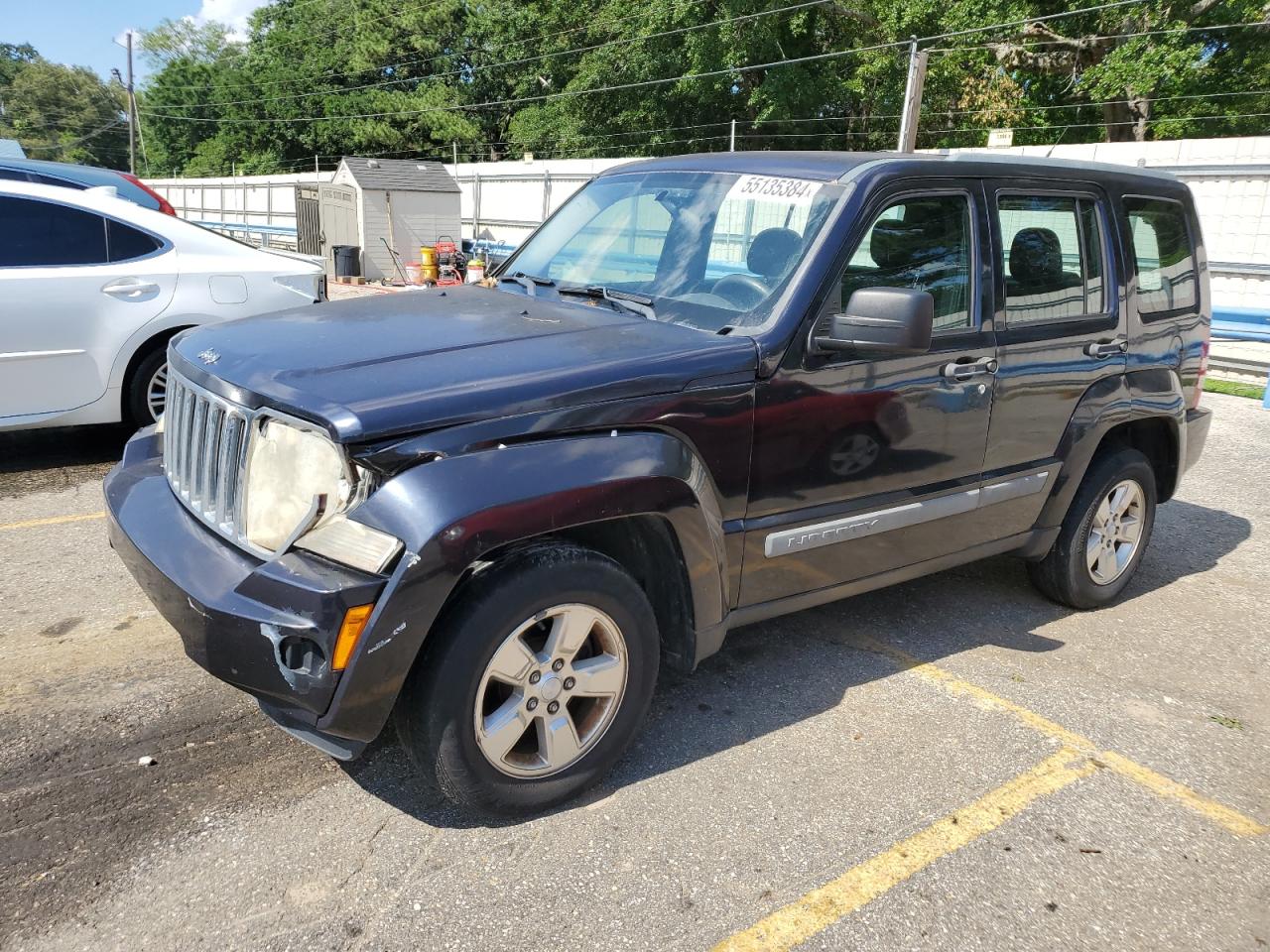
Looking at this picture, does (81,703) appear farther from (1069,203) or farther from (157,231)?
(1069,203)

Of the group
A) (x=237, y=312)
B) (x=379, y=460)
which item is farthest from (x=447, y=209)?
(x=379, y=460)

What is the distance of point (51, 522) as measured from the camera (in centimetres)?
510

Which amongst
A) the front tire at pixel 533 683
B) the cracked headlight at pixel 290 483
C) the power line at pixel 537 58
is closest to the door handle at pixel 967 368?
the front tire at pixel 533 683

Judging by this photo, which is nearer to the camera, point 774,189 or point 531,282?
point 774,189

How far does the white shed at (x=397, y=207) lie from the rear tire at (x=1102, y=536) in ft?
57.8

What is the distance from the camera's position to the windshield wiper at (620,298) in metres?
3.44

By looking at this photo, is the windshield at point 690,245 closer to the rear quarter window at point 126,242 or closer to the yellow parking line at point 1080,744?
the yellow parking line at point 1080,744

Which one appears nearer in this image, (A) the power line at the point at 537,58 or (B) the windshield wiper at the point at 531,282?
(B) the windshield wiper at the point at 531,282

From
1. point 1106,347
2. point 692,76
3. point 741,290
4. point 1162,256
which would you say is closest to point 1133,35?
point 692,76

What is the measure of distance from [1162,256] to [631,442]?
130 inches

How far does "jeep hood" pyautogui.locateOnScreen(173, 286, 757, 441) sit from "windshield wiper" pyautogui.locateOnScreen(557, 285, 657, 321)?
6cm

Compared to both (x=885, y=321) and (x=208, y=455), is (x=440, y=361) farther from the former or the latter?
(x=885, y=321)

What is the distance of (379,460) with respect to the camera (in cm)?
246

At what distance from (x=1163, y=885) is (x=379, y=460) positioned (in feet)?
8.29
